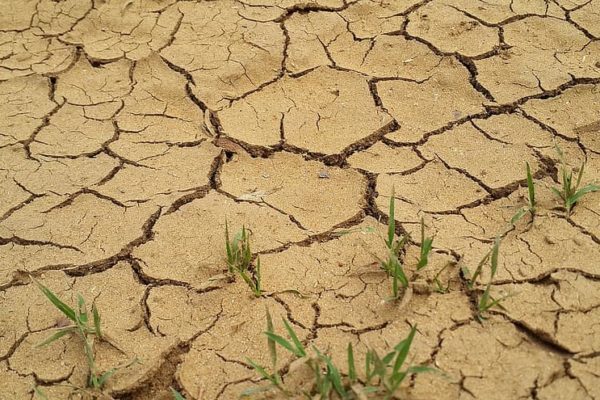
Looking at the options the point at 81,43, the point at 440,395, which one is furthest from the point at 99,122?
the point at 440,395

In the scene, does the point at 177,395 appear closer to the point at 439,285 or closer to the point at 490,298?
the point at 439,285

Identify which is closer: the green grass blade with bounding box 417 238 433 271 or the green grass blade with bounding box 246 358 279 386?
the green grass blade with bounding box 246 358 279 386

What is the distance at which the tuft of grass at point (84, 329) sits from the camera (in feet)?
6.88

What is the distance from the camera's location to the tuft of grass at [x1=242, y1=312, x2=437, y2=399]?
6.28ft

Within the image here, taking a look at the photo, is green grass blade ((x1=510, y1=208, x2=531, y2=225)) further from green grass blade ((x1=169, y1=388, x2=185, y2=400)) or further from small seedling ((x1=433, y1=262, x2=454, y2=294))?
green grass blade ((x1=169, y1=388, x2=185, y2=400))

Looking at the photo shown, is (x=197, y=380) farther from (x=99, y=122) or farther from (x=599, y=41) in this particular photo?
(x=599, y=41)

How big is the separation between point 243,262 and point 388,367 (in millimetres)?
633

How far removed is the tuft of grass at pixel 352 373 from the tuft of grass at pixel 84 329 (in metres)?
0.45

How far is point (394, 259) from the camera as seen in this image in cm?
220

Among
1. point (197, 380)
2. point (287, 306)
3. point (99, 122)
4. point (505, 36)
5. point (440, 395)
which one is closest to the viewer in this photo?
point (440, 395)

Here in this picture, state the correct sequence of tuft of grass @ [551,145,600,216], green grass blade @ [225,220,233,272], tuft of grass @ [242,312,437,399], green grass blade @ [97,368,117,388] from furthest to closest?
tuft of grass @ [551,145,600,216]
green grass blade @ [225,220,233,272]
green grass blade @ [97,368,117,388]
tuft of grass @ [242,312,437,399]

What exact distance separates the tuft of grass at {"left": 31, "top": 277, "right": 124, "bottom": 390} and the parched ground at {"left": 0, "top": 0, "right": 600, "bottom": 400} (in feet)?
0.14

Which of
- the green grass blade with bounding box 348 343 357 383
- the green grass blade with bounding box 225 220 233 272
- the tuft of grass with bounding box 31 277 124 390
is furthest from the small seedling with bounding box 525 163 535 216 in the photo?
the tuft of grass with bounding box 31 277 124 390

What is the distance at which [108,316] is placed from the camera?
2.30m
